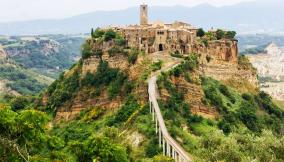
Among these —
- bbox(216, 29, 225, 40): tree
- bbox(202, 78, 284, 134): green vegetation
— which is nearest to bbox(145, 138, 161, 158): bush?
bbox(202, 78, 284, 134): green vegetation

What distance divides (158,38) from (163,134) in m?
20.3

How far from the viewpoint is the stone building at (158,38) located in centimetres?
8888

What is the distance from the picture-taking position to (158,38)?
8894 centimetres

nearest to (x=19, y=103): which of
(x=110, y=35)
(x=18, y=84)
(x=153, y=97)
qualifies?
(x=110, y=35)

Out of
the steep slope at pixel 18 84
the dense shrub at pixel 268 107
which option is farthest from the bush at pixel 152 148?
the steep slope at pixel 18 84

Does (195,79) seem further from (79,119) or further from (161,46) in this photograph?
(79,119)

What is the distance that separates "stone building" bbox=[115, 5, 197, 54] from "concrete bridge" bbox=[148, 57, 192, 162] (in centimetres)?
570

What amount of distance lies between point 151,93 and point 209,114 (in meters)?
8.14

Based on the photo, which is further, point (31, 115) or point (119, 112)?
point (119, 112)

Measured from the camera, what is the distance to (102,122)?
84.1 m

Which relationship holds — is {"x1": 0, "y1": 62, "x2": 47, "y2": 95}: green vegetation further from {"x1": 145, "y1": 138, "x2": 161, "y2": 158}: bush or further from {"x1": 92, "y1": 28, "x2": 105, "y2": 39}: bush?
{"x1": 145, "y1": 138, "x2": 161, "y2": 158}: bush

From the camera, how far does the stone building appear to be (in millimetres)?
88875

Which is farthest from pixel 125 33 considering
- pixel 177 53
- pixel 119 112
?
pixel 119 112

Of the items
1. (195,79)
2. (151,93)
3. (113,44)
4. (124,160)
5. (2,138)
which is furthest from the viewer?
(113,44)
